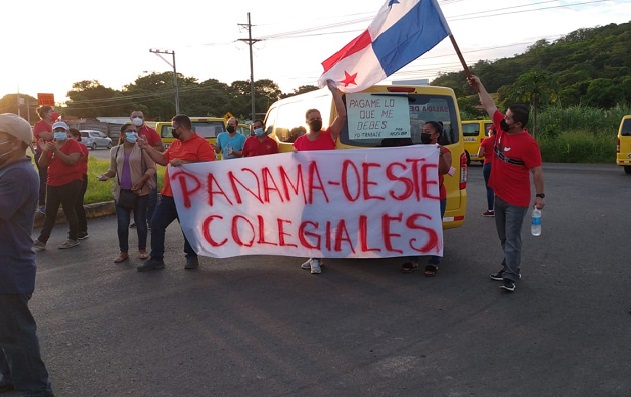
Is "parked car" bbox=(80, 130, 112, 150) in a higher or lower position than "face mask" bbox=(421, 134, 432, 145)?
higher

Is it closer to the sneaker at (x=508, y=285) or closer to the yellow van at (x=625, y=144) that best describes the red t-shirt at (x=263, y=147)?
the sneaker at (x=508, y=285)

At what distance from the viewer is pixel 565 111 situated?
100 ft

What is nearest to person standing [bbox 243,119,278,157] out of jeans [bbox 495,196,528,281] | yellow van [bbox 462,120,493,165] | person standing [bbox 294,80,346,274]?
person standing [bbox 294,80,346,274]

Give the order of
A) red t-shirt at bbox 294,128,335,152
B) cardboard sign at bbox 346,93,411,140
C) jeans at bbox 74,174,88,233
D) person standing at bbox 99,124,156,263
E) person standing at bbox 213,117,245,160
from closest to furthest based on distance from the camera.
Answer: red t-shirt at bbox 294,128,335,152 → cardboard sign at bbox 346,93,411,140 → person standing at bbox 99,124,156,263 → jeans at bbox 74,174,88,233 → person standing at bbox 213,117,245,160

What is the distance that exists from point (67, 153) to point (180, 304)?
349 cm

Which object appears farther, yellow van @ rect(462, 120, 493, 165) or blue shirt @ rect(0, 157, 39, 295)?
yellow van @ rect(462, 120, 493, 165)

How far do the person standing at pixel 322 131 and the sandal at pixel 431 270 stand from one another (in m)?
1.16

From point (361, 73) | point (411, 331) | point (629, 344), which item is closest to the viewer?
point (629, 344)

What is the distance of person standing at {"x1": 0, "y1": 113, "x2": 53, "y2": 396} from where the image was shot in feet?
10.5

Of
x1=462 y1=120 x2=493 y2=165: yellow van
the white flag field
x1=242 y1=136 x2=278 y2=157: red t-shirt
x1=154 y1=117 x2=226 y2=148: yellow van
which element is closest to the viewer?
the white flag field

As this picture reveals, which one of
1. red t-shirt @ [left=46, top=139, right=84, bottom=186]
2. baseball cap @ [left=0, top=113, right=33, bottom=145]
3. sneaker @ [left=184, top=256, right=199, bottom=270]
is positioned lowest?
sneaker @ [left=184, top=256, right=199, bottom=270]

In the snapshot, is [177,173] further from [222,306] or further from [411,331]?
[411,331]

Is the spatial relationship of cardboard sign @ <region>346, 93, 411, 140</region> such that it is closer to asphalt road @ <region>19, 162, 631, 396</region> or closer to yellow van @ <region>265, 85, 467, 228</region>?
yellow van @ <region>265, 85, 467, 228</region>

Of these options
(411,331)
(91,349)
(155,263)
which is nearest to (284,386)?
(411,331)
